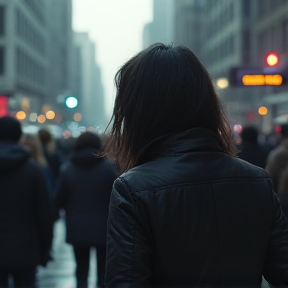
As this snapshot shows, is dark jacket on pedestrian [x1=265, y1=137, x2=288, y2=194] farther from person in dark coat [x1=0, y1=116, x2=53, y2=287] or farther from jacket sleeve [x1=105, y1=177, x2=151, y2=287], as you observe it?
jacket sleeve [x1=105, y1=177, x2=151, y2=287]

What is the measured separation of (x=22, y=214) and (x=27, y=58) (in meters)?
66.6

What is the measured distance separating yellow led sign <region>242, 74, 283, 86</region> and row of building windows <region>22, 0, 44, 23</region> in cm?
5757

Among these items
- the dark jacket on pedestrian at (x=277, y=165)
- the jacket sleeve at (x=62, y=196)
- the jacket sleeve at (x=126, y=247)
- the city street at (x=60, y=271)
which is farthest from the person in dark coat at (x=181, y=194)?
the city street at (x=60, y=271)

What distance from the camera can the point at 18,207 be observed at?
18.4 ft

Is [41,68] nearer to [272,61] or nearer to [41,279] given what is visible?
[272,61]

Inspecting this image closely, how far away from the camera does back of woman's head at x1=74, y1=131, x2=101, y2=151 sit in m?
7.42

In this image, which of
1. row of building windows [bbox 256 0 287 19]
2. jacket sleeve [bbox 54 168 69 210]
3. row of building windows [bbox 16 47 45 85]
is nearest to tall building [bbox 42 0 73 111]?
row of building windows [bbox 16 47 45 85]

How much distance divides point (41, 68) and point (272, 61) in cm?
6991

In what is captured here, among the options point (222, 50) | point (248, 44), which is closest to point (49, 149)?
point (248, 44)

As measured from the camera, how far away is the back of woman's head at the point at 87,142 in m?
7.42

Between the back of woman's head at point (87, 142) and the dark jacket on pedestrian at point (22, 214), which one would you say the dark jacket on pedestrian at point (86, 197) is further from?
the dark jacket on pedestrian at point (22, 214)

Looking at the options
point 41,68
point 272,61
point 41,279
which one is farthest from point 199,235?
point 41,68

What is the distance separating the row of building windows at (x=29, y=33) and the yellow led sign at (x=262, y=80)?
2029 inches

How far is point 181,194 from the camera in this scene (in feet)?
7.58
